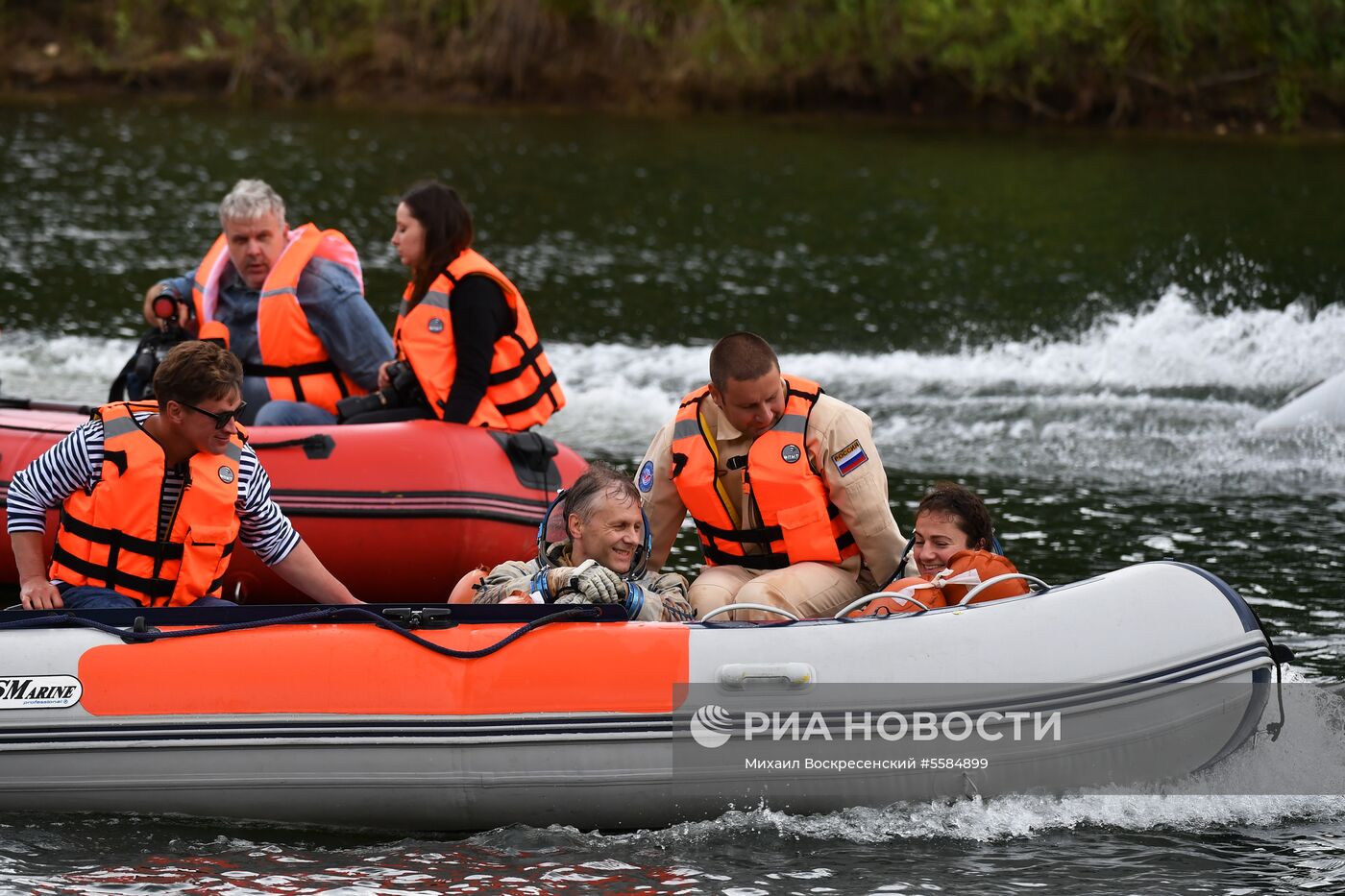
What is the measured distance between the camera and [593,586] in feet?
13.3

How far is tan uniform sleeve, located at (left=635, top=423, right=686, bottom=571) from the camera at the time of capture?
15.0 feet

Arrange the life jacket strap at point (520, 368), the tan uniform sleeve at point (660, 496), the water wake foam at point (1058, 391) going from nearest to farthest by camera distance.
Result: the tan uniform sleeve at point (660, 496)
the life jacket strap at point (520, 368)
the water wake foam at point (1058, 391)

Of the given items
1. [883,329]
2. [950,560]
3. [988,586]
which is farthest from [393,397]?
[883,329]

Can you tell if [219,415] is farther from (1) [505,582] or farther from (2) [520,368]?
(2) [520,368]

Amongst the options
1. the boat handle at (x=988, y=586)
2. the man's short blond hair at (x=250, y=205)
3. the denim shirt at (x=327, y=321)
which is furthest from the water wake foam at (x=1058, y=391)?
the boat handle at (x=988, y=586)

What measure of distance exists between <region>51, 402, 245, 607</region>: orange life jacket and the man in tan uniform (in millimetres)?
1106

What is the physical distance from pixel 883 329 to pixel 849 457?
6.04m

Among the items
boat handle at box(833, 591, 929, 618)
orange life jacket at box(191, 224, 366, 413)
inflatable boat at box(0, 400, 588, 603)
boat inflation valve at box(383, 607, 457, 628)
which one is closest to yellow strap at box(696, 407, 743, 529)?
boat handle at box(833, 591, 929, 618)

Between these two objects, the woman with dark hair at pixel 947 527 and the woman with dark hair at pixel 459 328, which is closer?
the woman with dark hair at pixel 947 527

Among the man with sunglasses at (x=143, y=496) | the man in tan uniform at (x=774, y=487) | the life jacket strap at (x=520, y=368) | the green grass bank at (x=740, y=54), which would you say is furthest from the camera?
the green grass bank at (x=740, y=54)

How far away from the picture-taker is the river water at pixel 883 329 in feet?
13.1

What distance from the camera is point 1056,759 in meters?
3.96

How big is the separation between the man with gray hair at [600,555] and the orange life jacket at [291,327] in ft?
5.94

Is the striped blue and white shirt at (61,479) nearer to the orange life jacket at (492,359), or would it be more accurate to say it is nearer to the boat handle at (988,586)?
the orange life jacket at (492,359)
